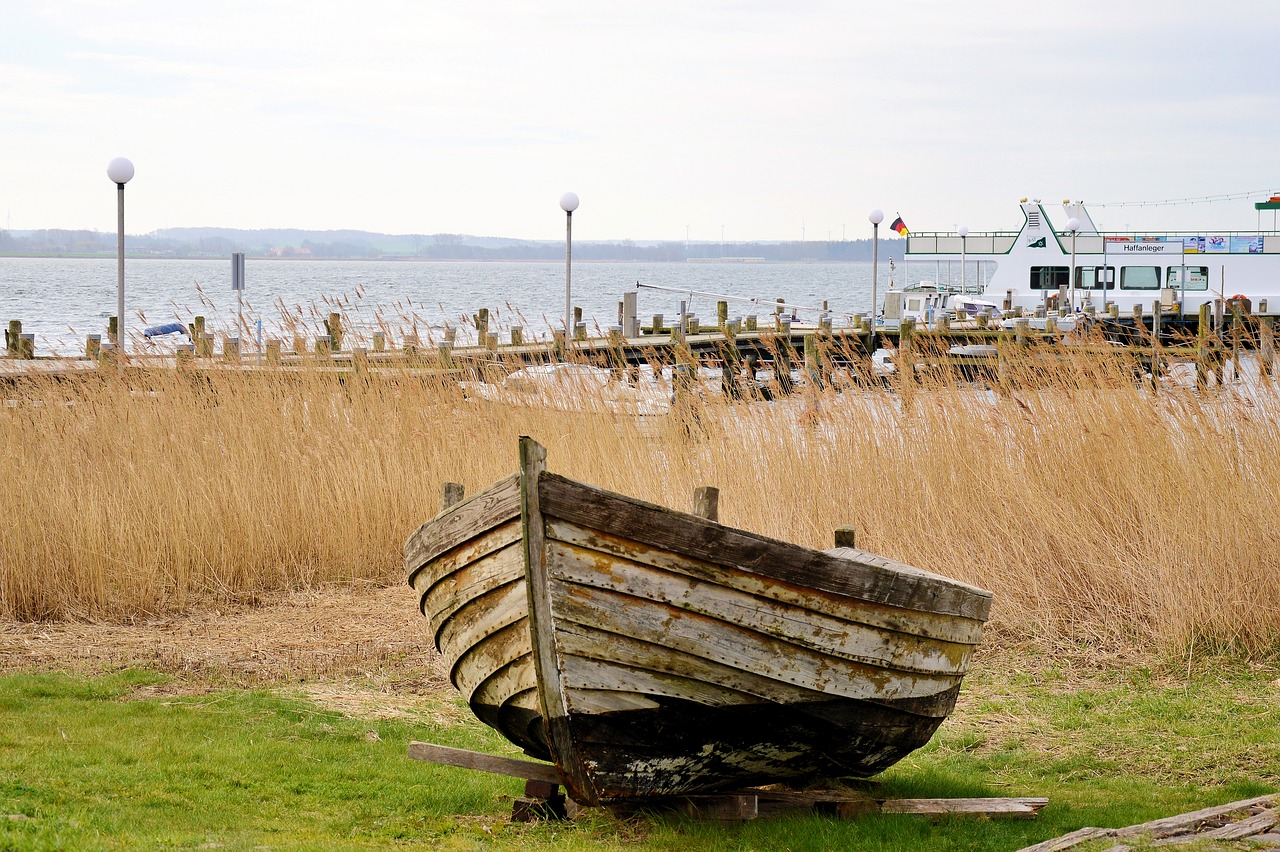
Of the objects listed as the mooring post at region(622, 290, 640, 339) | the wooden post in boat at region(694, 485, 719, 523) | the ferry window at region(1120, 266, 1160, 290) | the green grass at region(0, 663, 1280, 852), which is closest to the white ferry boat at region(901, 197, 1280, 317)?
the ferry window at region(1120, 266, 1160, 290)

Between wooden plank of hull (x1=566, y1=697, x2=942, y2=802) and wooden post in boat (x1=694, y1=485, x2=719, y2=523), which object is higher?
wooden post in boat (x1=694, y1=485, x2=719, y2=523)

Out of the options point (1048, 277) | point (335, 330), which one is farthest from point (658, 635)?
point (1048, 277)

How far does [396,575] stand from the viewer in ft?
30.0

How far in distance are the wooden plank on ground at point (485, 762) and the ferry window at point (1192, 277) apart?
110 feet

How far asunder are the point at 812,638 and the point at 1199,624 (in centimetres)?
387

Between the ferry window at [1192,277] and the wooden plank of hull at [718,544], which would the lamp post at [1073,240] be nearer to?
the ferry window at [1192,277]

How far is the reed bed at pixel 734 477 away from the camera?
296 inches

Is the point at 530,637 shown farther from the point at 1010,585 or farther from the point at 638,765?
the point at 1010,585

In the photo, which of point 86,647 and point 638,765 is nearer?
point 638,765

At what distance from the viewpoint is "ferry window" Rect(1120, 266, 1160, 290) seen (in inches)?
1380

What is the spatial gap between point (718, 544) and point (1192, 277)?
3414 cm

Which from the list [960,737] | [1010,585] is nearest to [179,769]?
[960,737]

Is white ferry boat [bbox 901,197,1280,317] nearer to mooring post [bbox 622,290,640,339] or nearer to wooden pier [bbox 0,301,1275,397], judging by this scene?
mooring post [bbox 622,290,640,339]

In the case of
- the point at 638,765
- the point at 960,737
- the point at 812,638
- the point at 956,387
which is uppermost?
the point at 956,387
